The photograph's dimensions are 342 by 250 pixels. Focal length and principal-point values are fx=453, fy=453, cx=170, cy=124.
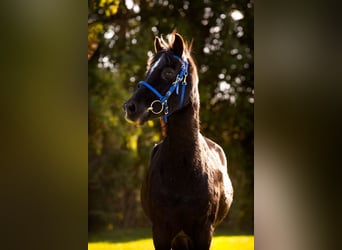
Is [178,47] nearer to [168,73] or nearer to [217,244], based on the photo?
[168,73]

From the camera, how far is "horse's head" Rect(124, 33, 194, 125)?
2891 mm

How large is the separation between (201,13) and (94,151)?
1.36 meters

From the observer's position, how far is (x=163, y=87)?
300 centimetres

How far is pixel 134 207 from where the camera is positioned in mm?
3445

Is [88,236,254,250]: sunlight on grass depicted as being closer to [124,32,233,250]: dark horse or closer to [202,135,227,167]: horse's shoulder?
[124,32,233,250]: dark horse

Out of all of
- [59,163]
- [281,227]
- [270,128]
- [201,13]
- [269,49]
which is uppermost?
[201,13]

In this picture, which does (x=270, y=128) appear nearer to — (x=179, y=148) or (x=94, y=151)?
(x=179, y=148)

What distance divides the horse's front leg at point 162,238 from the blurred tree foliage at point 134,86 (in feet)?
0.95

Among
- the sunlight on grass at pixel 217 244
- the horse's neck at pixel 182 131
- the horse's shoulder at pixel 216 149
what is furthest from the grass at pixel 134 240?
the horse's neck at pixel 182 131

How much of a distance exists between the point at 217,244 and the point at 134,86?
4.47 feet

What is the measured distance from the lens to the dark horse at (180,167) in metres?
3.05

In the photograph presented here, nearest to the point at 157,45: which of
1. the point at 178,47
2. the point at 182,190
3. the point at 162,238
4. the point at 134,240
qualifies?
the point at 178,47

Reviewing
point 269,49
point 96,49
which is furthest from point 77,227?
point 269,49

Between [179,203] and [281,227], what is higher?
[179,203]
